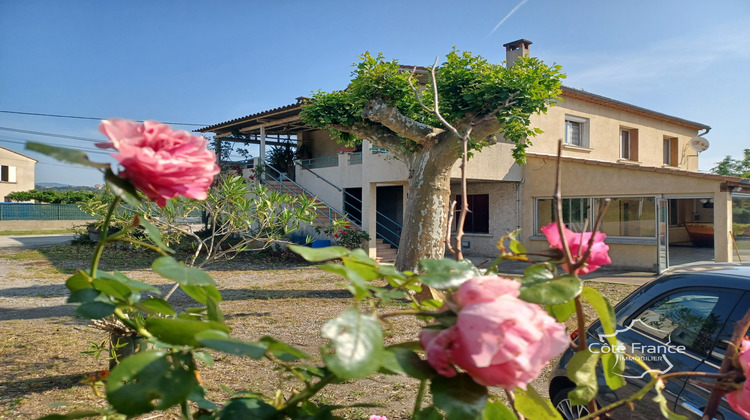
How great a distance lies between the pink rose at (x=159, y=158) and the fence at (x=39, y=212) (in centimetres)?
3490

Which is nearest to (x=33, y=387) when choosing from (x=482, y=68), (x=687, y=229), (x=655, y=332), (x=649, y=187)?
(x=655, y=332)

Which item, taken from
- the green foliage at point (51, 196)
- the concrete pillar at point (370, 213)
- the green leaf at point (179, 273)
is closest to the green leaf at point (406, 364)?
the green leaf at point (179, 273)

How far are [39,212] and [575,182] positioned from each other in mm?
33613

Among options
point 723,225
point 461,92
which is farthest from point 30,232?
point 723,225

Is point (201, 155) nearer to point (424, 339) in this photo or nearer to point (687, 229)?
point (424, 339)

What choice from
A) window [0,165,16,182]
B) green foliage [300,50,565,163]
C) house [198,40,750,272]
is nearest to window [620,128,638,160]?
house [198,40,750,272]

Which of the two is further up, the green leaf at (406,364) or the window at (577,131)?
the window at (577,131)

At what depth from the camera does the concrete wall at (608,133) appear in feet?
52.8

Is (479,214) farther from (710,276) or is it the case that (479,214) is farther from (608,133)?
(710,276)

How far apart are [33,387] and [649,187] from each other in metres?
13.6

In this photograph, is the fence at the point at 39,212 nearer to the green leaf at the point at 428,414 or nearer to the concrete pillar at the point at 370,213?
the concrete pillar at the point at 370,213

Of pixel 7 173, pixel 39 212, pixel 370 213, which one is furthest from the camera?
pixel 7 173

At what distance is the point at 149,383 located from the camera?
542mm

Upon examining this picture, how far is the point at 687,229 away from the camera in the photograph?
20969 mm
